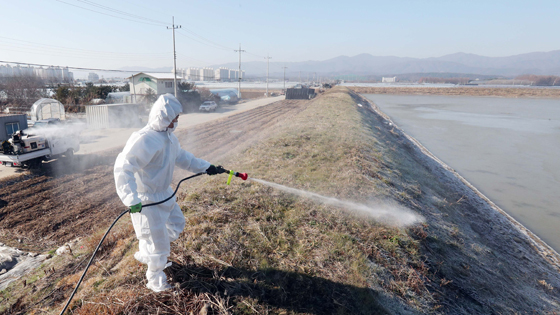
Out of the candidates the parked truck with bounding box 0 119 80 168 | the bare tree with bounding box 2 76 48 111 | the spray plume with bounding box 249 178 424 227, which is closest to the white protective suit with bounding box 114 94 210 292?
the spray plume with bounding box 249 178 424 227

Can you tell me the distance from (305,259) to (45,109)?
75.7 ft

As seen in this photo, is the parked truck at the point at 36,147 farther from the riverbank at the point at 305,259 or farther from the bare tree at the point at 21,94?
the bare tree at the point at 21,94

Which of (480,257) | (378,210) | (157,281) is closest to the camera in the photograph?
(157,281)

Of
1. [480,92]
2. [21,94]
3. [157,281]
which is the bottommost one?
[157,281]

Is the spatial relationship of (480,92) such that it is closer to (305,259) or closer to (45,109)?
(45,109)

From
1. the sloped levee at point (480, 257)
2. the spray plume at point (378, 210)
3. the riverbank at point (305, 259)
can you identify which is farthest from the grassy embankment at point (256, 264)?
the sloped levee at point (480, 257)

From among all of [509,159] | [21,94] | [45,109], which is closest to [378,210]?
Result: [509,159]

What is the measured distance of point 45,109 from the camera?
19.7 metres

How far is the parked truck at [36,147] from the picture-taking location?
1061 centimetres

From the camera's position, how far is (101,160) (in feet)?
42.6

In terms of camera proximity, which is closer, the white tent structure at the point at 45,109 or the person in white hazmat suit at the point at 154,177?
the person in white hazmat suit at the point at 154,177

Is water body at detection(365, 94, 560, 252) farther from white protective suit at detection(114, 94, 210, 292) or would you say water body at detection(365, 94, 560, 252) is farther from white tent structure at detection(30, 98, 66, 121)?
white tent structure at detection(30, 98, 66, 121)

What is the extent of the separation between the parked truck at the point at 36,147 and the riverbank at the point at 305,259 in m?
2.91

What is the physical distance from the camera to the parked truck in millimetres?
10609
